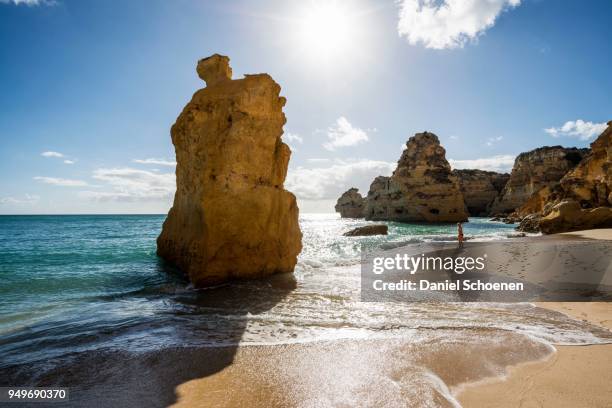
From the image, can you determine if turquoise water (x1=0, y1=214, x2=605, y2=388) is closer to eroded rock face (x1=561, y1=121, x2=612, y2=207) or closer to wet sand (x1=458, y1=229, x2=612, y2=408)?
wet sand (x1=458, y1=229, x2=612, y2=408)

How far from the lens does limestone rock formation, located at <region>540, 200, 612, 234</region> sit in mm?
22922

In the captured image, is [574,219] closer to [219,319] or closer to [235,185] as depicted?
[235,185]

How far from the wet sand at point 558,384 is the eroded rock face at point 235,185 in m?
7.52

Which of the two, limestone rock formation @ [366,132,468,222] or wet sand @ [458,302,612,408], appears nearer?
wet sand @ [458,302,612,408]

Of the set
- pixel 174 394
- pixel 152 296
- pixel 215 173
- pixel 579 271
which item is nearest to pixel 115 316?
pixel 152 296

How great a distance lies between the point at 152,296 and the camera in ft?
27.7

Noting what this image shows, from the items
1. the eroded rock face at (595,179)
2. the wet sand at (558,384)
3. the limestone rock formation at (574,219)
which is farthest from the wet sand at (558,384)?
the eroded rock face at (595,179)

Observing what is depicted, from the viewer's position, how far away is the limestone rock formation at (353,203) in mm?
96875

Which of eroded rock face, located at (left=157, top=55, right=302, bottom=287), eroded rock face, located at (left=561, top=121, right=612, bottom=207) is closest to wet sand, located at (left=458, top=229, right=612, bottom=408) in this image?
eroded rock face, located at (left=157, top=55, right=302, bottom=287)

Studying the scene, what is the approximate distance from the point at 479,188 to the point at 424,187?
3537 centimetres

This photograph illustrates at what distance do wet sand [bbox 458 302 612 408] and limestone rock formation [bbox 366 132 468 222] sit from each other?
5583 centimetres

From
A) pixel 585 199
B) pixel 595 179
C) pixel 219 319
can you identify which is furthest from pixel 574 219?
pixel 219 319

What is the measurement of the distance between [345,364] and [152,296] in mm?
6306

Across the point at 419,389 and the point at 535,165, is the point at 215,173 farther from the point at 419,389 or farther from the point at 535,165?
the point at 535,165
